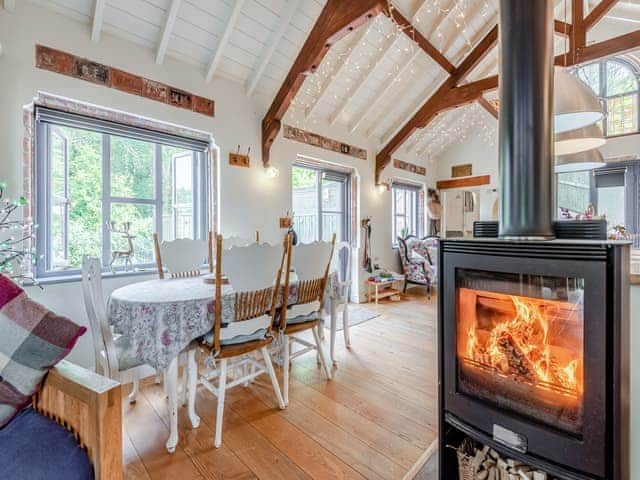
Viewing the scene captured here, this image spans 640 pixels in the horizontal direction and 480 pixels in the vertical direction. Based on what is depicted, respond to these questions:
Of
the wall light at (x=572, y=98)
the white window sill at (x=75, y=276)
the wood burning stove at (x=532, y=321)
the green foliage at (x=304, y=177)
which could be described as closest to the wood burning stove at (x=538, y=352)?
the wood burning stove at (x=532, y=321)

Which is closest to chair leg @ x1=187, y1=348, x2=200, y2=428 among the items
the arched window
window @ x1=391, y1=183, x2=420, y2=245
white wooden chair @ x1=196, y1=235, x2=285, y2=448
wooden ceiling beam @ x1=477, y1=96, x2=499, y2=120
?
white wooden chair @ x1=196, y1=235, x2=285, y2=448

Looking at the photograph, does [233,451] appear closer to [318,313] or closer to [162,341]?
[162,341]

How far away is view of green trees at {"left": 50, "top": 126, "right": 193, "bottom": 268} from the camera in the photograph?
2.50 meters

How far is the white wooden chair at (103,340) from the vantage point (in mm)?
1552

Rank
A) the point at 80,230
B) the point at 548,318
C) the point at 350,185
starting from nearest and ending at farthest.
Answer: the point at 548,318 < the point at 80,230 < the point at 350,185

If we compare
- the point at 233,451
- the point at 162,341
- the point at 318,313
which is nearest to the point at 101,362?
the point at 162,341

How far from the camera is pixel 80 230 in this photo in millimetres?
2609

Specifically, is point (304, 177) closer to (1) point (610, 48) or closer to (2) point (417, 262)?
(2) point (417, 262)

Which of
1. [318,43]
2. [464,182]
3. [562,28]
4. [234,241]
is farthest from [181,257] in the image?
[464,182]

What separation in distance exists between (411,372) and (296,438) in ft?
3.84

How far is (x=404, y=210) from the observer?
640 centimetres

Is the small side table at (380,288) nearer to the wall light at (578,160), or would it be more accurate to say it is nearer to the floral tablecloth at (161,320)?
the wall light at (578,160)

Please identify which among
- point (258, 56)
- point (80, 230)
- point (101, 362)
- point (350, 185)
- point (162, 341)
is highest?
point (258, 56)

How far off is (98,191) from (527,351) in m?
3.14
